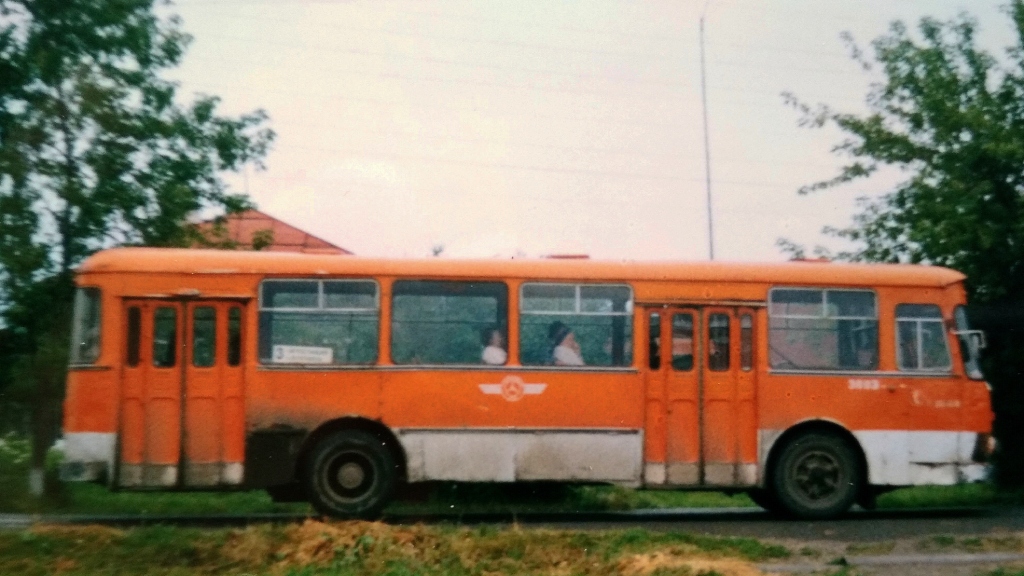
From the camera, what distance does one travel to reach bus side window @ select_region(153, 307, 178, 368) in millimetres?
14742

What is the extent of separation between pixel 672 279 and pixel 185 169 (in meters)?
8.55

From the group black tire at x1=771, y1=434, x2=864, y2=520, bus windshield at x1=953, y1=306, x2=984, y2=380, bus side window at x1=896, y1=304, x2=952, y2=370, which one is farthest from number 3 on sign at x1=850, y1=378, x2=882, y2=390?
bus windshield at x1=953, y1=306, x2=984, y2=380

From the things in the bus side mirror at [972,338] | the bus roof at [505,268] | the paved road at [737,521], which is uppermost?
the bus roof at [505,268]

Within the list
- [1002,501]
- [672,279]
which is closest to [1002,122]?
[1002,501]

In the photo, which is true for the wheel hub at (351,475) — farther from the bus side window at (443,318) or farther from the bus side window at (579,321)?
the bus side window at (579,321)

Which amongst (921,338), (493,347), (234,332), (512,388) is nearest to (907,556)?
(921,338)

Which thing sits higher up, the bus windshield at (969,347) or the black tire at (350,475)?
the bus windshield at (969,347)

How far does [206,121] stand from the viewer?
20484 mm

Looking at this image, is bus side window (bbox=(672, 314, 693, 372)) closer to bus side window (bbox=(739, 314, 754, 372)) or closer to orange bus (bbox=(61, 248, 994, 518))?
orange bus (bbox=(61, 248, 994, 518))

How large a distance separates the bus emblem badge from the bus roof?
1.24 meters

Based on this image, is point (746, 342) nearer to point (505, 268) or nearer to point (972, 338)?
point (972, 338)

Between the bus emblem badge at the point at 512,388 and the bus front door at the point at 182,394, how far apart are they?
2842 millimetres

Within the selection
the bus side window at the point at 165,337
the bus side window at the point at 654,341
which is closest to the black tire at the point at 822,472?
the bus side window at the point at 654,341

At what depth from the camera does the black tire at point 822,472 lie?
15.5 meters
